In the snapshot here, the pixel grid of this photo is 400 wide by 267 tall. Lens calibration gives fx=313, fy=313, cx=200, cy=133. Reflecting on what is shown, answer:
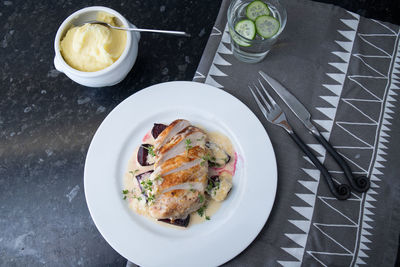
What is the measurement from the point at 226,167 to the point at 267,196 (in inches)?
10.8

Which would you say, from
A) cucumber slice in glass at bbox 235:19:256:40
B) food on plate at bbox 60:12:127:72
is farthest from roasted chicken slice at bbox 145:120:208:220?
cucumber slice in glass at bbox 235:19:256:40

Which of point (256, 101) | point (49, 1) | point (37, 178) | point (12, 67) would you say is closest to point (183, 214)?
point (256, 101)

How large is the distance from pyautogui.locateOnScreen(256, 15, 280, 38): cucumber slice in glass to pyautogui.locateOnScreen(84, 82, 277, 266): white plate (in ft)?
1.39

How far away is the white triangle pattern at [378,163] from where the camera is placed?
176 centimetres

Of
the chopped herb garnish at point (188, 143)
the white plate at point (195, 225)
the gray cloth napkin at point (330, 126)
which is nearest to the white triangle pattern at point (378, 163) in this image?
the gray cloth napkin at point (330, 126)

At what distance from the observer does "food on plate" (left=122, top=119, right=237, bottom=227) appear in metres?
1.59

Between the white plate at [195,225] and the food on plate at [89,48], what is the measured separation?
26cm

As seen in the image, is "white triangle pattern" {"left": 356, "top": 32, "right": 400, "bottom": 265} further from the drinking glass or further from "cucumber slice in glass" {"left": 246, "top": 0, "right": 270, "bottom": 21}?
"cucumber slice in glass" {"left": 246, "top": 0, "right": 270, "bottom": 21}

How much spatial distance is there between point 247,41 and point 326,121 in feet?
2.28

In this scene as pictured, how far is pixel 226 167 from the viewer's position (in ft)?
5.79

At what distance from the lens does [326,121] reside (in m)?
1.93

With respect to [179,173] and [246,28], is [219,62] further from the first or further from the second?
[179,173]

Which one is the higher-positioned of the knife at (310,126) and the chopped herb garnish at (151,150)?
the knife at (310,126)

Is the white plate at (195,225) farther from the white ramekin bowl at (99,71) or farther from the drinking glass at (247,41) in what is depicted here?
the drinking glass at (247,41)
